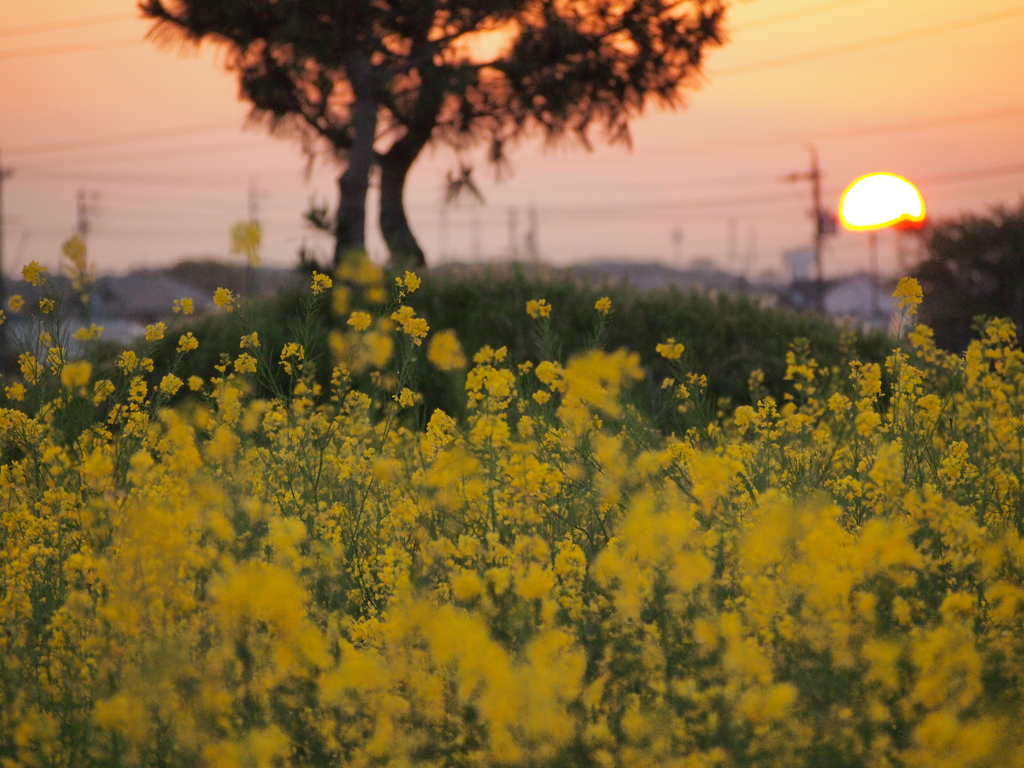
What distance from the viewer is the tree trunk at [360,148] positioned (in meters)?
13.0

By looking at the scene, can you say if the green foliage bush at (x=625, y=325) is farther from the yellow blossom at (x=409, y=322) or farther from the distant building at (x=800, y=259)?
the distant building at (x=800, y=259)

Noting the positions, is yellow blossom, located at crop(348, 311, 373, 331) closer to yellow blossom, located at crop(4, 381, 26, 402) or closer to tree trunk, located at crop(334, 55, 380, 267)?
yellow blossom, located at crop(4, 381, 26, 402)

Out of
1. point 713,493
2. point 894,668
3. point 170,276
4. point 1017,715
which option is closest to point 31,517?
point 713,493

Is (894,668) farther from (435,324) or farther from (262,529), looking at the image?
(435,324)

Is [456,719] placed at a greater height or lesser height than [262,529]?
lesser

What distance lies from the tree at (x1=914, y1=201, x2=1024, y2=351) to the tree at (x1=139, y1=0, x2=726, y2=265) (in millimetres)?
4684

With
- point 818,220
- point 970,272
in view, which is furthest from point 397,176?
point 818,220

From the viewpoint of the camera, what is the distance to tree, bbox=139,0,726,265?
1296cm

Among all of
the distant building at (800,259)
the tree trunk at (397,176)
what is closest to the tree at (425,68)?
the tree trunk at (397,176)

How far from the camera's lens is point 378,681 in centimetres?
189

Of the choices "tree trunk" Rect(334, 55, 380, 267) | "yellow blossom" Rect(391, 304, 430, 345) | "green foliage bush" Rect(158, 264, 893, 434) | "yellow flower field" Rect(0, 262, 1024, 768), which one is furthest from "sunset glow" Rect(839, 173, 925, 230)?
"tree trunk" Rect(334, 55, 380, 267)

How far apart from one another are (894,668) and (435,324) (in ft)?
25.4

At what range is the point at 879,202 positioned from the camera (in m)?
7.71

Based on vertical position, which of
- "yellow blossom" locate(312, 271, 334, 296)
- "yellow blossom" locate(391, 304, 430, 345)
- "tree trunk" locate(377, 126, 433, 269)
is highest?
"tree trunk" locate(377, 126, 433, 269)
